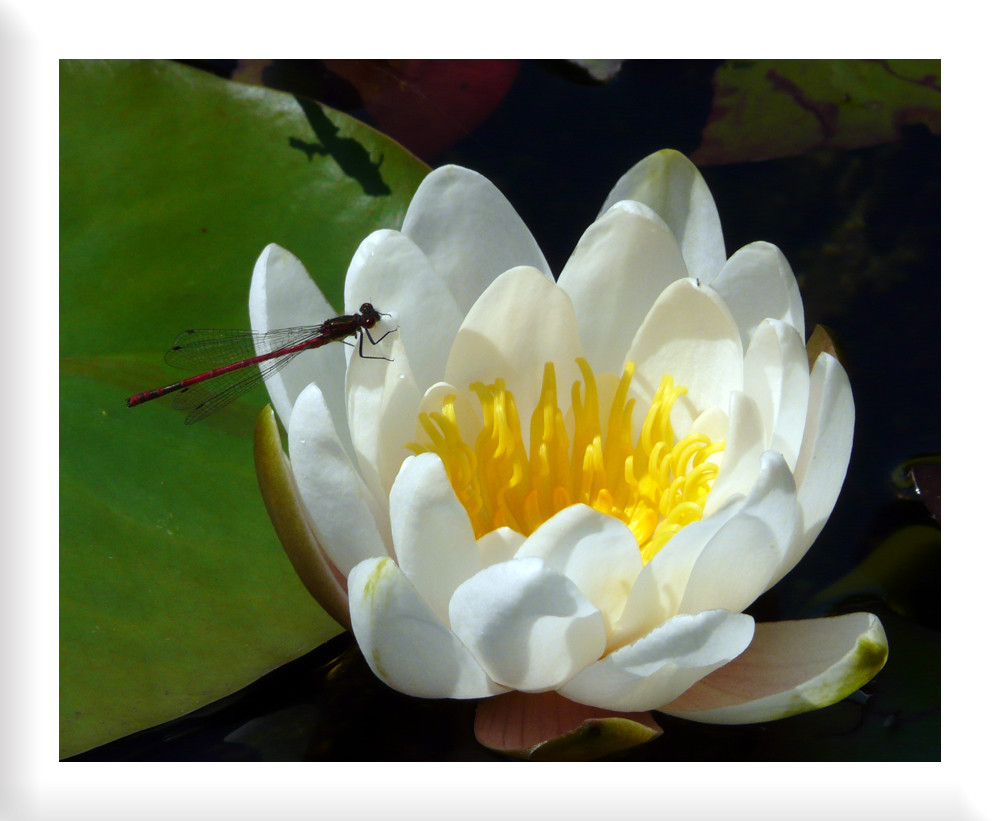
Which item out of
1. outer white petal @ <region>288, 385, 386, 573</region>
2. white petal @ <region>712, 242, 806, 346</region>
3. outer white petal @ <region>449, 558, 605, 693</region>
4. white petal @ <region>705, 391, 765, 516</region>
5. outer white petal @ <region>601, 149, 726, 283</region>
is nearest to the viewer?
outer white petal @ <region>449, 558, 605, 693</region>

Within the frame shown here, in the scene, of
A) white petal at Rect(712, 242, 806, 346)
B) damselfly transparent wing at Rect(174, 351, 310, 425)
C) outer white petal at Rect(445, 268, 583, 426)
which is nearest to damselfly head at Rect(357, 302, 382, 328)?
outer white petal at Rect(445, 268, 583, 426)

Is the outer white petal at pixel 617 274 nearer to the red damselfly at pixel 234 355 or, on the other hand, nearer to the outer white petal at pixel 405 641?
the red damselfly at pixel 234 355

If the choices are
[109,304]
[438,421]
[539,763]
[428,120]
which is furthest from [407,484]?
[428,120]

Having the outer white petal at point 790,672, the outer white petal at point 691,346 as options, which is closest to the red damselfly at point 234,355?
the outer white petal at point 691,346

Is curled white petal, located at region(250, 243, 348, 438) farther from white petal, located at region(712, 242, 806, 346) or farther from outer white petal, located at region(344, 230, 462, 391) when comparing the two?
white petal, located at region(712, 242, 806, 346)

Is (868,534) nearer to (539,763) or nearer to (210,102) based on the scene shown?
(539,763)

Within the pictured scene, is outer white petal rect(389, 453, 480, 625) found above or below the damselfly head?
below
